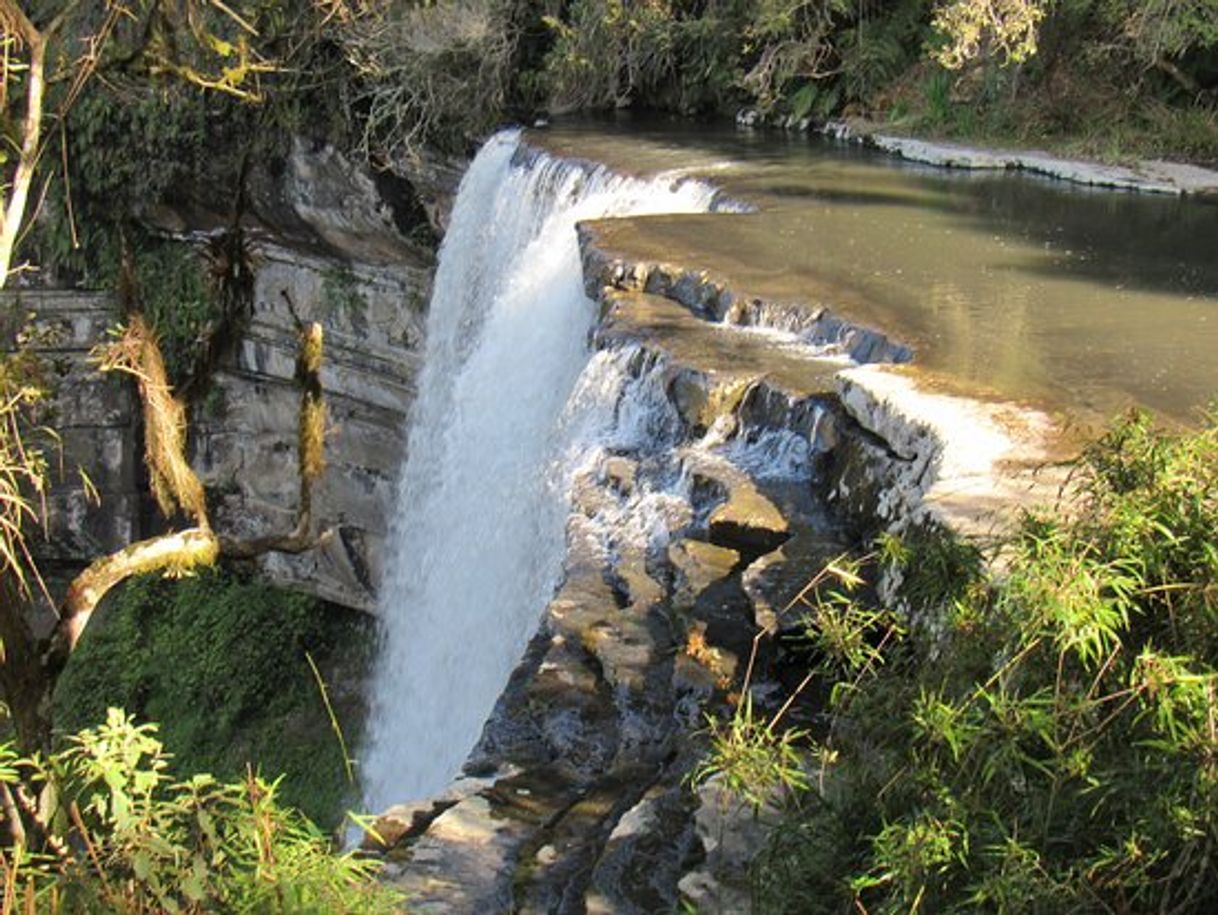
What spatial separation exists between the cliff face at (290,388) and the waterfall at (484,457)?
1977 mm

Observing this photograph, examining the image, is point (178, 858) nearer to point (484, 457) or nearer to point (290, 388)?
point (484, 457)

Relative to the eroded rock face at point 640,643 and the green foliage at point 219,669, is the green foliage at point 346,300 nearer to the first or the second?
the green foliage at point 219,669

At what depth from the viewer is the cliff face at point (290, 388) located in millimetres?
15516

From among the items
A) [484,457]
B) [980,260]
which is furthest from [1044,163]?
[484,457]

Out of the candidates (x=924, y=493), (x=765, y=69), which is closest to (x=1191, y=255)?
(x=924, y=493)

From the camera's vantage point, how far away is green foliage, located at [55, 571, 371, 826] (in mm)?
14781

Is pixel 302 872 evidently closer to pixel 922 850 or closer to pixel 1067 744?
pixel 922 850

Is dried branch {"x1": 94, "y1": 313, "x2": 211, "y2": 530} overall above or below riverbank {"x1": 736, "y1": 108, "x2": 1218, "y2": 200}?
below

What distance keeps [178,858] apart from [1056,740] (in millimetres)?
1885

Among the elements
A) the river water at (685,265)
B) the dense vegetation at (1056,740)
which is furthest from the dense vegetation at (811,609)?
the river water at (685,265)

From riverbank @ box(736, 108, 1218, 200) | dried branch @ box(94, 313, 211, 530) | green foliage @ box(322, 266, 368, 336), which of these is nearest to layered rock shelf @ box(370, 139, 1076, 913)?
dried branch @ box(94, 313, 211, 530)

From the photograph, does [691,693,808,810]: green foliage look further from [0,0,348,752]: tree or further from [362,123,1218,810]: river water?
[362,123,1218,810]: river water

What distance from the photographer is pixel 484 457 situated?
1035 cm

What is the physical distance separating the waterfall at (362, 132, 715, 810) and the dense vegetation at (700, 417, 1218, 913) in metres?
4.01
